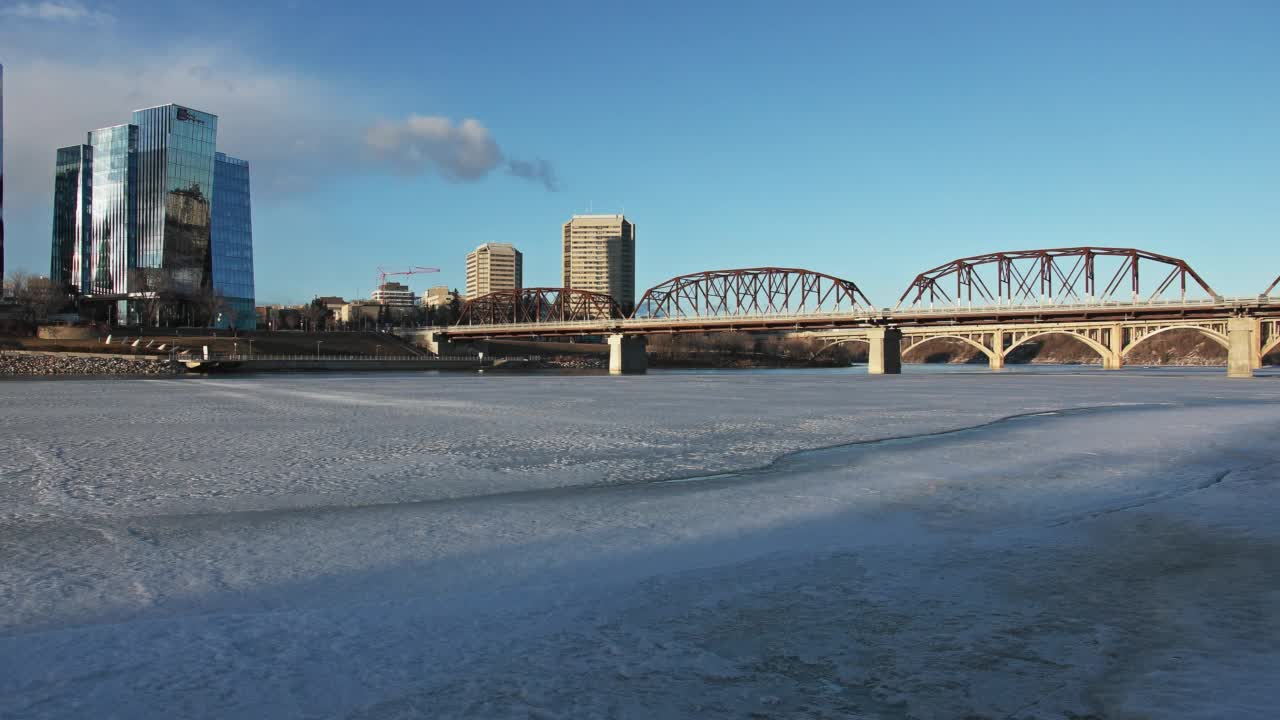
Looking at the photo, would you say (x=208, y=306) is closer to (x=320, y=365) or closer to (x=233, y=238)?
(x=233, y=238)

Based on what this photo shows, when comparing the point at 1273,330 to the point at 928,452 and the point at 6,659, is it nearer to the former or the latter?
the point at 928,452

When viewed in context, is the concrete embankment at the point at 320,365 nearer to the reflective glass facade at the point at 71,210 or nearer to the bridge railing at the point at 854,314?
the bridge railing at the point at 854,314

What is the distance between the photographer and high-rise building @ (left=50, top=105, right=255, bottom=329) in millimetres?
164125

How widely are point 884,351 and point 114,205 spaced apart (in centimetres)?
16187

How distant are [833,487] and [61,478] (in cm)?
1243

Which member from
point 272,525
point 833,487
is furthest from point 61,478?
point 833,487

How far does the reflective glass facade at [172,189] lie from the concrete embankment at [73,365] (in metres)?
84.8

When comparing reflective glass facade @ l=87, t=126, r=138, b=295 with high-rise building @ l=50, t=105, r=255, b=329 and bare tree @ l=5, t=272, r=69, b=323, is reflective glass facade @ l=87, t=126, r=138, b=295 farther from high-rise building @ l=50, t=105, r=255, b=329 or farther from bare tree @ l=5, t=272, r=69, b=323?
bare tree @ l=5, t=272, r=69, b=323

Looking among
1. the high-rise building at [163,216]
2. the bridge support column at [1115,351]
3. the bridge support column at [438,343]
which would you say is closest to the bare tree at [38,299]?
the high-rise building at [163,216]

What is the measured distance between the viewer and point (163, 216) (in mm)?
164000

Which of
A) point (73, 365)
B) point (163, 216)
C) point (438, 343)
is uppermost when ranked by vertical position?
point (163, 216)

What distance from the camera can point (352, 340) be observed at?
148 meters

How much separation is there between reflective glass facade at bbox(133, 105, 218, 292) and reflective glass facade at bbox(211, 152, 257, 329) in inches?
194

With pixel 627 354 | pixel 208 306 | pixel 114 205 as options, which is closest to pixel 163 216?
pixel 114 205
